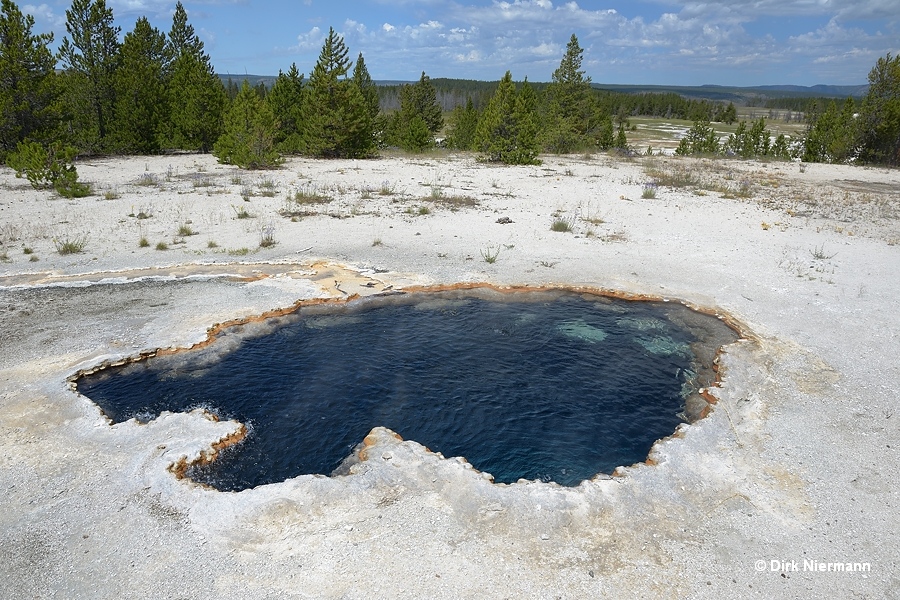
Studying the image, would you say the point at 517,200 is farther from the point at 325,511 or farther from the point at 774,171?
the point at 774,171

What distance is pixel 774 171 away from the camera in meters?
30.4

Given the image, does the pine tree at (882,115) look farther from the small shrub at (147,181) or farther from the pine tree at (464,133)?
the small shrub at (147,181)

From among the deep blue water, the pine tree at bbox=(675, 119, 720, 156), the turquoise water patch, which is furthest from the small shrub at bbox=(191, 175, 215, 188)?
the pine tree at bbox=(675, 119, 720, 156)

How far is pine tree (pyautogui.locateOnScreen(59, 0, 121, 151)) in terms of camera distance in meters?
27.9

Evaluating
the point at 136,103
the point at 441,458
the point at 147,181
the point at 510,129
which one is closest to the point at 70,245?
the point at 147,181

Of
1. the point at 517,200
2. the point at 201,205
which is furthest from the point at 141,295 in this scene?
the point at 517,200

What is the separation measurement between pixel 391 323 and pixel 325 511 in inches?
191

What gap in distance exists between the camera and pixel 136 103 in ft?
96.0

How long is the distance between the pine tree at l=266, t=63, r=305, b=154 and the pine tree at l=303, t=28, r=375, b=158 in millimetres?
1353

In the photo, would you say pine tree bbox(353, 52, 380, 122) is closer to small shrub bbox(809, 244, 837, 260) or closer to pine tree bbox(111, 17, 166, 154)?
pine tree bbox(111, 17, 166, 154)

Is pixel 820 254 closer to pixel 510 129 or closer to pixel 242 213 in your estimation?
pixel 242 213

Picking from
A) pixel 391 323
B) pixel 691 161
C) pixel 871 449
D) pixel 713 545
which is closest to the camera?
pixel 713 545

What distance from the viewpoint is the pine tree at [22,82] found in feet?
68.9

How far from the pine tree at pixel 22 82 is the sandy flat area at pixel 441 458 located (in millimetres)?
9823
